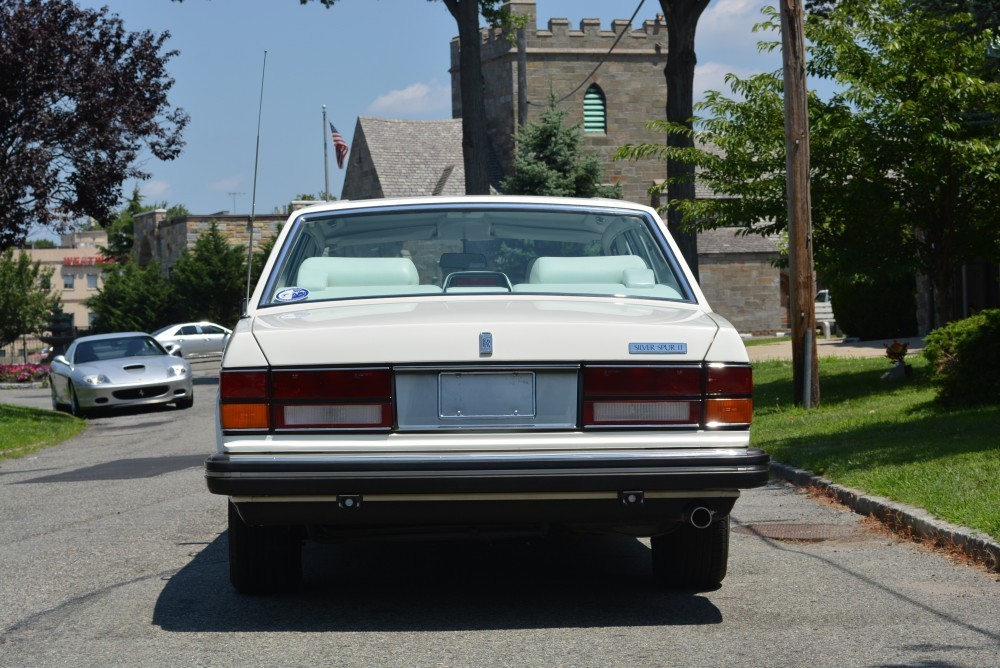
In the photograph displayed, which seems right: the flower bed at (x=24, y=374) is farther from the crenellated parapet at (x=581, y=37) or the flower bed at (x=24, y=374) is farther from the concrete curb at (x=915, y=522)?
the concrete curb at (x=915, y=522)

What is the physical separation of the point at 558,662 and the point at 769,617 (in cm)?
116

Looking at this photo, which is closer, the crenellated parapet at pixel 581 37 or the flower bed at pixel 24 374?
the flower bed at pixel 24 374

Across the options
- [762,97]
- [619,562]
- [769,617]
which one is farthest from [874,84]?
[769,617]

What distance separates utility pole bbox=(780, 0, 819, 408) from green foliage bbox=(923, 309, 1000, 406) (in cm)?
183

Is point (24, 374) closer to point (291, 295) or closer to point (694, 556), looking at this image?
point (291, 295)

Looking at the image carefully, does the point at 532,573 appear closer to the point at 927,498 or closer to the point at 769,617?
the point at 769,617

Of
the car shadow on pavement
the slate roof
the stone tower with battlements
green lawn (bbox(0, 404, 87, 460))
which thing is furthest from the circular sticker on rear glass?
the stone tower with battlements

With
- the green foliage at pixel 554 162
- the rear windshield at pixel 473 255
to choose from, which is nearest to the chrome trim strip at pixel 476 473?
the rear windshield at pixel 473 255

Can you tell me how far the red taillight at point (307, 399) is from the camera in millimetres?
5039

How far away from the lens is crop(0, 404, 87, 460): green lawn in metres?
15.3

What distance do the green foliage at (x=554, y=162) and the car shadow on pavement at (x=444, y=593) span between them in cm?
3574

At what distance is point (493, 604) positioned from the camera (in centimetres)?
576

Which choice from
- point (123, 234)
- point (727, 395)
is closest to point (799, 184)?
point (727, 395)

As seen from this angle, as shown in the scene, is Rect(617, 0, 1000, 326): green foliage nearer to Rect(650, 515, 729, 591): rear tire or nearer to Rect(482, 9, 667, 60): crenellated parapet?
Rect(650, 515, 729, 591): rear tire
